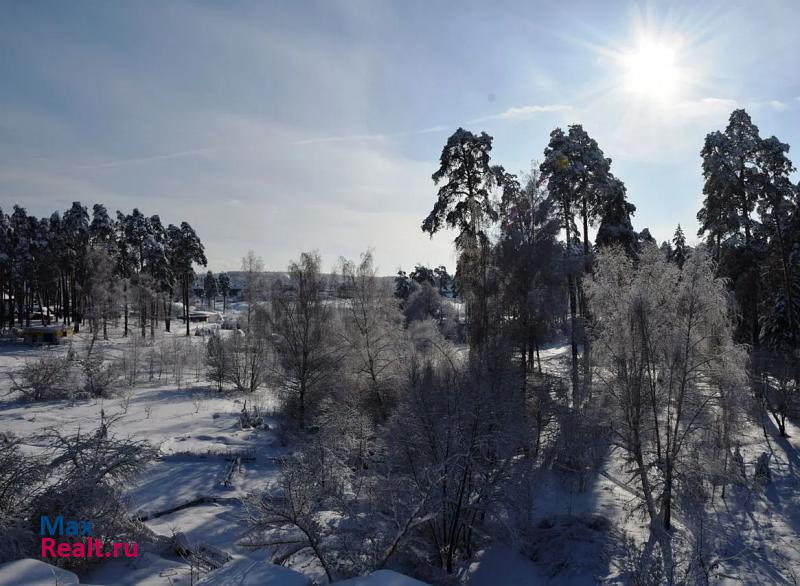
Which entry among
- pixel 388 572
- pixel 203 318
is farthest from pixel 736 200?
pixel 203 318

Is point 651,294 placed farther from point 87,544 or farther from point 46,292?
point 46,292

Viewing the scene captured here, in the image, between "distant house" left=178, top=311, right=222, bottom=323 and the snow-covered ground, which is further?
"distant house" left=178, top=311, right=222, bottom=323

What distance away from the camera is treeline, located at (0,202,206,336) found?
41.2m

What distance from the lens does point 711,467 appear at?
1295cm

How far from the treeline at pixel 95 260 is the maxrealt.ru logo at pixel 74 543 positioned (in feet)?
119

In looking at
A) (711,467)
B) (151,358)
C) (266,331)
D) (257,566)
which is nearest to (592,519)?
(711,467)

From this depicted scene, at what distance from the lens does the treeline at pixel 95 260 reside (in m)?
41.2

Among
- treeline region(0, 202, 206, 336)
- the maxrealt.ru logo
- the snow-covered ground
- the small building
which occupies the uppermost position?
treeline region(0, 202, 206, 336)

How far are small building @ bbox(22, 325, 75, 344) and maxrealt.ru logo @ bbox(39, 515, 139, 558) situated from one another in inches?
1462

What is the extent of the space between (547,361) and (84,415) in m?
19.7

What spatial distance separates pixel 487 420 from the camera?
405 inches

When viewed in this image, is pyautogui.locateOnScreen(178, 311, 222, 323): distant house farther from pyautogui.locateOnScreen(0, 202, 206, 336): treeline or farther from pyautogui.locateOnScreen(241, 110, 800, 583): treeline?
pyautogui.locateOnScreen(241, 110, 800, 583): treeline

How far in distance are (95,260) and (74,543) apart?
39746 mm

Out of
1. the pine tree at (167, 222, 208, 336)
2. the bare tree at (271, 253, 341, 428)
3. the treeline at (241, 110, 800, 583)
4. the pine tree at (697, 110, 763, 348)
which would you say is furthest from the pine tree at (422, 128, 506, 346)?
the pine tree at (167, 222, 208, 336)
